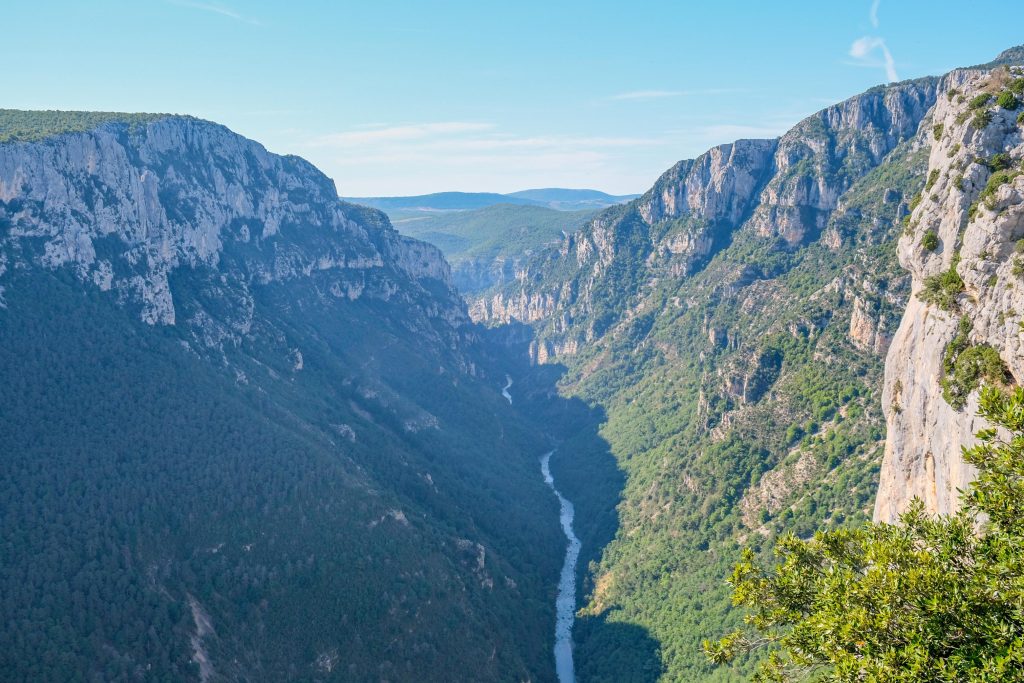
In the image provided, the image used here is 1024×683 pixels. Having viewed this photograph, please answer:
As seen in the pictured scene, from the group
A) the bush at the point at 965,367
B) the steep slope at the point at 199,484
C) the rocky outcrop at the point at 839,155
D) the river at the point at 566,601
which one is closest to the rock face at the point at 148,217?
the steep slope at the point at 199,484

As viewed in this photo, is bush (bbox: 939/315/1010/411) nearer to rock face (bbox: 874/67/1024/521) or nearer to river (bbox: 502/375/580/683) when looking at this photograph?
rock face (bbox: 874/67/1024/521)

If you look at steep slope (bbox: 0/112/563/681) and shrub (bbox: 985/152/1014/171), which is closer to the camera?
shrub (bbox: 985/152/1014/171)

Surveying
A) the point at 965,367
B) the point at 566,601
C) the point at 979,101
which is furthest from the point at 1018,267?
the point at 566,601

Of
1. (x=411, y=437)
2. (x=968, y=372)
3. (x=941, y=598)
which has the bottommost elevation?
(x=411, y=437)

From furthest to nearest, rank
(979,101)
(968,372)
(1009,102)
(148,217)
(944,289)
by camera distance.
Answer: (148,217) < (979,101) < (1009,102) < (944,289) < (968,372)

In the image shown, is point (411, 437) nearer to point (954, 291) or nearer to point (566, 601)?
point (566, 601)

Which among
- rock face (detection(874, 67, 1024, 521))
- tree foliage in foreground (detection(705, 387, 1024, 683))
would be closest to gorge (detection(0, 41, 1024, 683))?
rock face (detection(874, 67, 1024, 521))

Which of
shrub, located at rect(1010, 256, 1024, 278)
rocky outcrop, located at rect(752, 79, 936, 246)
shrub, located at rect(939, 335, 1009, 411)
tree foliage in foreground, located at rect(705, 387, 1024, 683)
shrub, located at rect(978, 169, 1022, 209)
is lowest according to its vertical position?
tree foliage in foreground, located at rect(705, 387, 1024, 683)

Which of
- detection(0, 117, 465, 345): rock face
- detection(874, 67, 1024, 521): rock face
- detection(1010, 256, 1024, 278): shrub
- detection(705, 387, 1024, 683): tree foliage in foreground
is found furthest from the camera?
detection(0, 117, 465, 345): rock face

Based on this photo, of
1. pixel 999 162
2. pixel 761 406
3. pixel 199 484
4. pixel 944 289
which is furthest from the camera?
pixel 761 406
